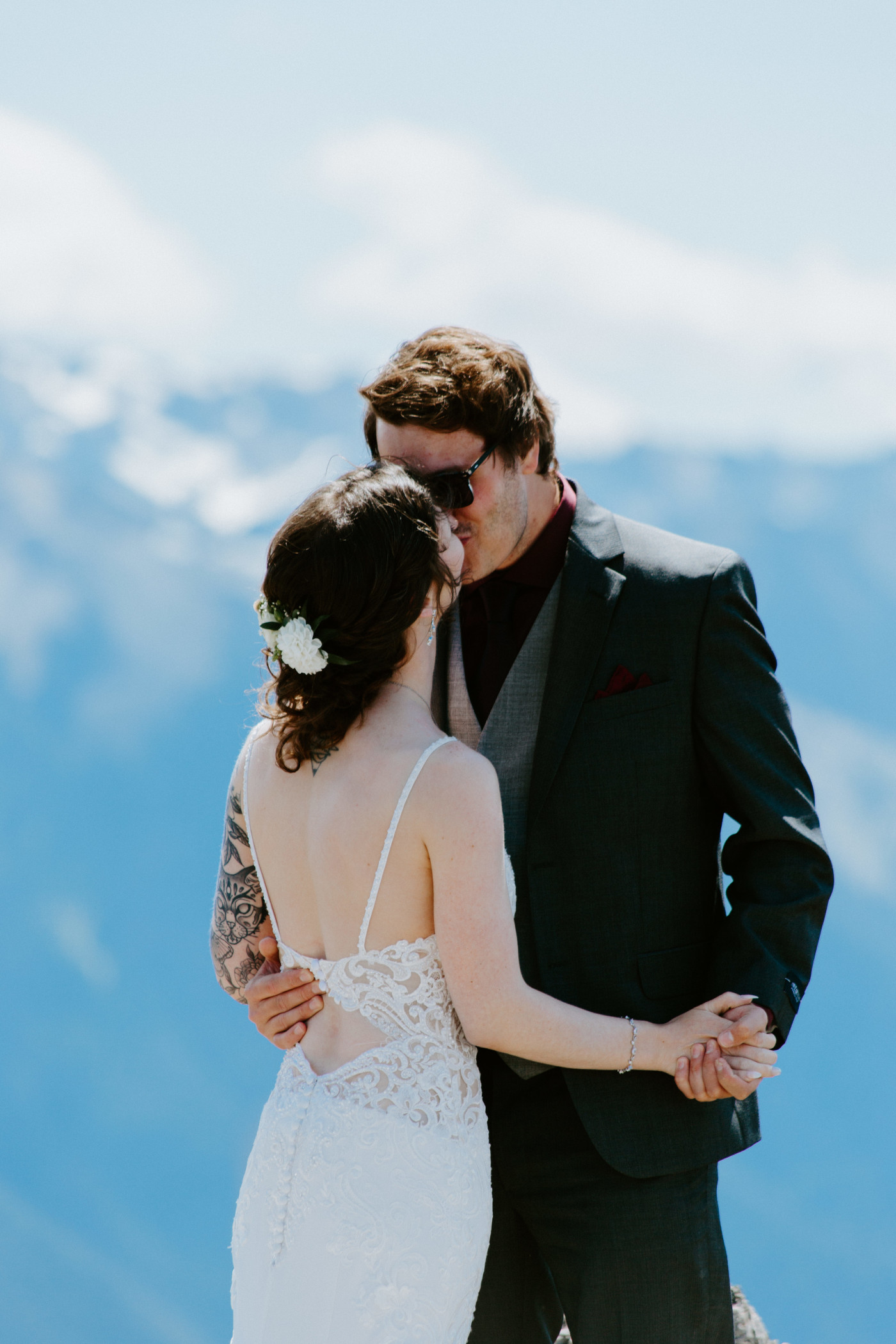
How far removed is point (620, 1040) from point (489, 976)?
268 millimetres

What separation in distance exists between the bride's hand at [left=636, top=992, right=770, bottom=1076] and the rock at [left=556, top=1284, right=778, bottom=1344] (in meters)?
1.53

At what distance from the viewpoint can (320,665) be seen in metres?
1.47

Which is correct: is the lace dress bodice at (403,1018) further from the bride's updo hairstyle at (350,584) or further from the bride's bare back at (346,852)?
the bride's updo hairstyle at (350,584)

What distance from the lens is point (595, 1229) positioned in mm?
1733

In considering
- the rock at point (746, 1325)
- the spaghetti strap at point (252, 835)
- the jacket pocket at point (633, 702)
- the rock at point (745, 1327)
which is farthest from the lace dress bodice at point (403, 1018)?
the rock at point (746, 1325)

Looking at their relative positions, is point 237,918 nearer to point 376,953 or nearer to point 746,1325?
point 376,953

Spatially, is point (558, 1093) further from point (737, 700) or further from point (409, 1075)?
point (737, 700)

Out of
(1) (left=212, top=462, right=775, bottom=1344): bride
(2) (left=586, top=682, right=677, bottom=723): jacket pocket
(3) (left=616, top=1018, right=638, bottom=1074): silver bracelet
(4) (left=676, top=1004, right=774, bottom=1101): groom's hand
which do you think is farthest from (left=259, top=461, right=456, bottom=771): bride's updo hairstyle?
(4) (left=676, top=1004, right=774, bottom=1101): groom's hand

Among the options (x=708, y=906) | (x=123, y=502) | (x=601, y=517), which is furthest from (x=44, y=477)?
(x=708, y=906)

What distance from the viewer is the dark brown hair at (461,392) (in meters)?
1.88

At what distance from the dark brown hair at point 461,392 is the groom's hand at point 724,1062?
38.4 inches

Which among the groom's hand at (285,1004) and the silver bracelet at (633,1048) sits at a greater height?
the silver bracelet at (633,1048)

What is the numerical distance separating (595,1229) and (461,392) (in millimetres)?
1326

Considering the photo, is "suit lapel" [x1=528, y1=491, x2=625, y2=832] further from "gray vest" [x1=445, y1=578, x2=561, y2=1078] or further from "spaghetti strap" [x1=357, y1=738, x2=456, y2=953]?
"spaghetti strap" [x1=357, y1=738, x2=456, y2=953]
